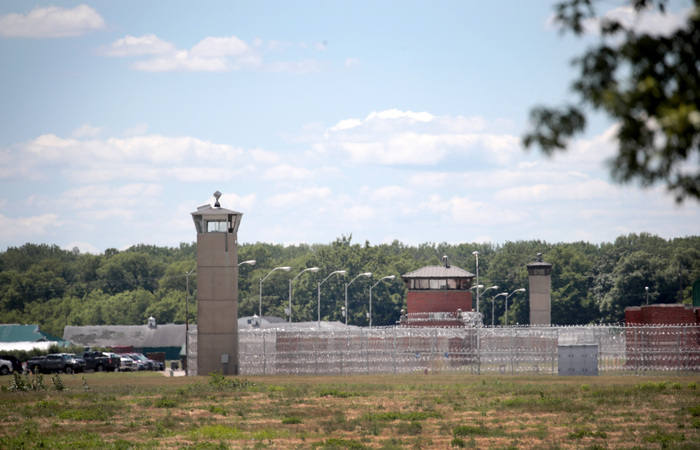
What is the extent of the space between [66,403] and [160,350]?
7608 cm

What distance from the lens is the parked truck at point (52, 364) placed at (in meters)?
68.4

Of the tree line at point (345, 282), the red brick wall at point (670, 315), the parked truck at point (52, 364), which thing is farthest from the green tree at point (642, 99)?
the tree line at point (345, 282)

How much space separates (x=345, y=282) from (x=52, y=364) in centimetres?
8583

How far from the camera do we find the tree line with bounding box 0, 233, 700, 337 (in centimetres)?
13450

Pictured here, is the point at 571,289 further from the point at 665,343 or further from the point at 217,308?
the point at 217,308

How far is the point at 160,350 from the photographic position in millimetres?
111312

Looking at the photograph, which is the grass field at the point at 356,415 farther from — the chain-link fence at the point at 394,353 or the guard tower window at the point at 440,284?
the guard tower window at the point at 440,284

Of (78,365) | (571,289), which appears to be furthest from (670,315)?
(571,289)

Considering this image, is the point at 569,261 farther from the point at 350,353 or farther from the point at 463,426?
the point at 463,426

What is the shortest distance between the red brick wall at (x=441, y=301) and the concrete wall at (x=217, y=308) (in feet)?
118

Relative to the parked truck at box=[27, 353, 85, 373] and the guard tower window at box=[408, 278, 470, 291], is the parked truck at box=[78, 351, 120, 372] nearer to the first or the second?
the parked truck at box=[27, 353, 85, 373]

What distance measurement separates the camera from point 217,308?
54688 mm

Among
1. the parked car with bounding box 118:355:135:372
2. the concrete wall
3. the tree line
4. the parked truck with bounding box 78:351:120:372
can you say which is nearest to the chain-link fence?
the concrete wall

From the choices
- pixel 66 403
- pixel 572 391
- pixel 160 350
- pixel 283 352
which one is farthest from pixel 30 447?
pixel 160 350
